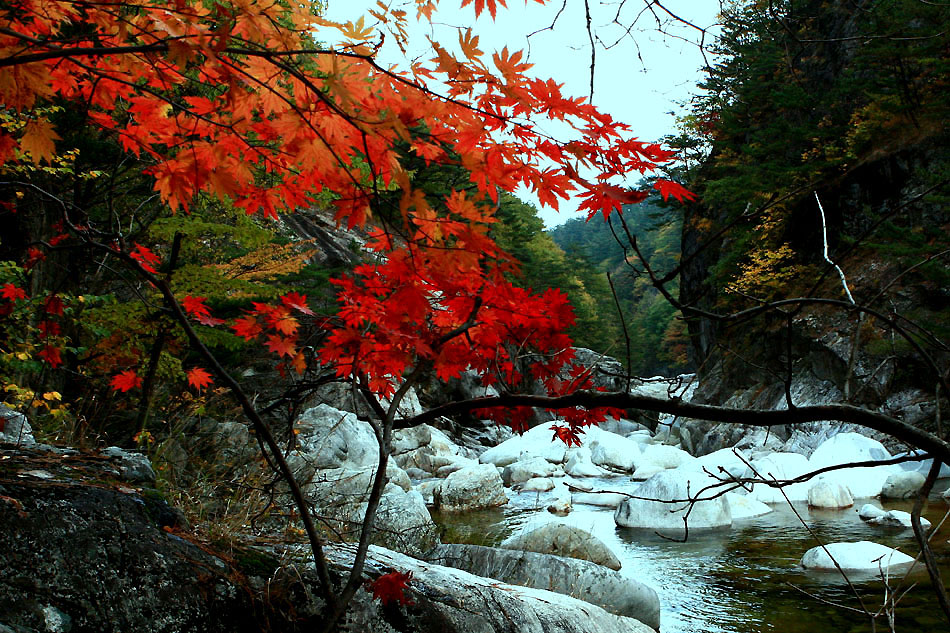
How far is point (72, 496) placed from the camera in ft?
5.60

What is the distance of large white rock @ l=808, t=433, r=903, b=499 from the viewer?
9367 millimetres

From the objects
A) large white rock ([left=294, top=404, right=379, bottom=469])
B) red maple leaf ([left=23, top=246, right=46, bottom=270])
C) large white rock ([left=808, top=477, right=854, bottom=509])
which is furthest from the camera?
large white rock ([left=808, top=477, right=854, bottom=509])

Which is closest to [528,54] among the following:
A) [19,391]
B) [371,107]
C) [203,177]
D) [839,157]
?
[371,107]

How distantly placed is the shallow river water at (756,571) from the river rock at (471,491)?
35 cm

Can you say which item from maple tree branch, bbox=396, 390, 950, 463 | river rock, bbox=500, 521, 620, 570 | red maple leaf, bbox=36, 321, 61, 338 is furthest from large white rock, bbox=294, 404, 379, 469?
maple tree branch, bbox=396, 390, 950, 463

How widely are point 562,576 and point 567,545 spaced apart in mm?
1344

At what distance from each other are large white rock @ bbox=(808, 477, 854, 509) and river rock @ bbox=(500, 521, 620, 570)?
4868mm

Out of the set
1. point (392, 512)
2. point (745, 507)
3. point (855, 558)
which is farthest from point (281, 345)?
point (745, 507)

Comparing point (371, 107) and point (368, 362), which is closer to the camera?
point (371, 107)

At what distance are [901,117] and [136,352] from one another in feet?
55.7

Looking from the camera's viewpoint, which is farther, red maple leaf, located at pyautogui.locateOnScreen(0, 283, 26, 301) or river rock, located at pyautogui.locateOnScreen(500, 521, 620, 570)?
river rock, located at pyautogui.locateOnScreen(500, 521, 620, 570)

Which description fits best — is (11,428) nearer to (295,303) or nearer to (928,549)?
(295,303)

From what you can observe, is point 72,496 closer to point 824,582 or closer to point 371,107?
point 371,107

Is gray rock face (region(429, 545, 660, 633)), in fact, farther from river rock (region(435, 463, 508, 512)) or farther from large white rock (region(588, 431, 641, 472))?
large white rock (region(588, 431, 641, 472))
